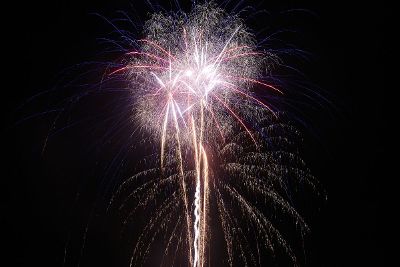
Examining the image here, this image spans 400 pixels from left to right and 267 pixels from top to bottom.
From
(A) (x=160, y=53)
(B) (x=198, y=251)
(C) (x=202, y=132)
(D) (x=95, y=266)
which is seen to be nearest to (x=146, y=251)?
(D) (x=95, y=266)

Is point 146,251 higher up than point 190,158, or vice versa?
point 146,251

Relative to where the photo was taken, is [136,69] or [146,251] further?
[146,251]

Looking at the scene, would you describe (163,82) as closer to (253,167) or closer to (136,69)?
(136,69)

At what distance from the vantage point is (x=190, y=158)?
42.9 ft

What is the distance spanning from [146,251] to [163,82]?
1055 cm

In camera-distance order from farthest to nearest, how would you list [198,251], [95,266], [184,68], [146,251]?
[95,266], [146,251], [198,251], [184,68]

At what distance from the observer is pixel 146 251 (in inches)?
807

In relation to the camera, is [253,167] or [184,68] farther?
[253,167]

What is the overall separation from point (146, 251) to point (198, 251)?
26.2 ft

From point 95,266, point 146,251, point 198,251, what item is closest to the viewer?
point 198,251

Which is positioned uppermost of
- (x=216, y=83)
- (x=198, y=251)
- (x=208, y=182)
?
(x=216, y=83)

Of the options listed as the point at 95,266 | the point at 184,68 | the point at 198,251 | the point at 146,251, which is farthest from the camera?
the point at 95,266

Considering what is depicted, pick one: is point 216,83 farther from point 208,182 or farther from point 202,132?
point 208,182

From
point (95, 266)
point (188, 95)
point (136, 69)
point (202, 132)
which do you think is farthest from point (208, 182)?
point (95, 266)
